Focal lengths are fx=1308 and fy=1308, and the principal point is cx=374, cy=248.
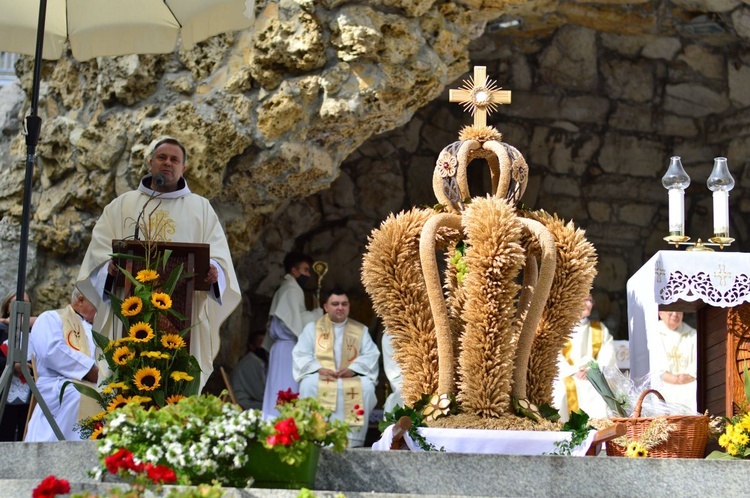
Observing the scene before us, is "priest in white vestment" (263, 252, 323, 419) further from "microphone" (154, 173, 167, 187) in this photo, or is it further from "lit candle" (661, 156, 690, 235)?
"lit candle" (661, 156, 690, 235)

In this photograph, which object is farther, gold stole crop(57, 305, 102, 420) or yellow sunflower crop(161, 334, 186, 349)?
gold stole crop(57, 305, 102, 420)

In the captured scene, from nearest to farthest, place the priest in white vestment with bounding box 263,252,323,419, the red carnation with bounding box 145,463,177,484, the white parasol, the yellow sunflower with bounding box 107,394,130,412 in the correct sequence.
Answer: the red carnation with bounding box 145,463,177,484, the yellow sunflower with bounding box 107,394,130,412, the white parasol, the priest in white vestment with bounding box 263,252,323,419

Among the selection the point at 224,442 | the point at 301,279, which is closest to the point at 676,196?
the point at 224,442

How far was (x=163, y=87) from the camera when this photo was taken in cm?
958

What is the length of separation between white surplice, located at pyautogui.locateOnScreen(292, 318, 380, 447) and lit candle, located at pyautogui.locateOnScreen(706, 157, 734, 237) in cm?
378

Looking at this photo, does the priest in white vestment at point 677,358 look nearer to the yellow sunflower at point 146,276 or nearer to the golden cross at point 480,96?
the golden cross at point 480,96

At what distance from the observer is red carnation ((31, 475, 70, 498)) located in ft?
12.7

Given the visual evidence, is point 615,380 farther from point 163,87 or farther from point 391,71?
point 163,87

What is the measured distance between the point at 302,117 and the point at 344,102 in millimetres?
340

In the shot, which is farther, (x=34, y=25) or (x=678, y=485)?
(x=34, y=25)

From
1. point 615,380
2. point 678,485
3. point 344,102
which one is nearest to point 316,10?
point 344,102

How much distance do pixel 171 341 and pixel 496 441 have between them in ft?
5.26

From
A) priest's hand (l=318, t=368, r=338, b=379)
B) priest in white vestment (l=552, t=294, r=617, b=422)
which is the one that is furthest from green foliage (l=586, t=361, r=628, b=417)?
priest's hand (l=318, t=368, r=338, b=379)

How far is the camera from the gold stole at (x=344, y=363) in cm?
1003
